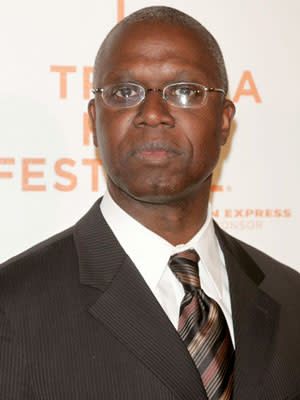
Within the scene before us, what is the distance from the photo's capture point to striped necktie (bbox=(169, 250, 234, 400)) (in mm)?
1302

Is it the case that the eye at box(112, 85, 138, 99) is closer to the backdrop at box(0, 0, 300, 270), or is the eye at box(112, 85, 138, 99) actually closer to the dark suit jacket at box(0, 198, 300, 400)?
the dark suit jacket at box(0, 198, 300, 400)

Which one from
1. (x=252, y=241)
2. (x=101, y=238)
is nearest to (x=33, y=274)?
(x=101, y=238)

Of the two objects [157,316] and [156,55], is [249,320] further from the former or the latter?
[156,55]

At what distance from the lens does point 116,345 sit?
1.26 metres

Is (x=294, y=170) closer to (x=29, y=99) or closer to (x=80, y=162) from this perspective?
(x=80, y=162)

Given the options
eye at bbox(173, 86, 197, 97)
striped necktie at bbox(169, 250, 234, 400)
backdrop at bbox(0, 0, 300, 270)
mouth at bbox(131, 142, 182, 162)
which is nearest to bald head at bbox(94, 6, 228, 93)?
eye at bbox(173, 86, 197, 97)

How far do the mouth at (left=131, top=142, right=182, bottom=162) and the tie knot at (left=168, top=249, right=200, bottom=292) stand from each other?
251 millimetres

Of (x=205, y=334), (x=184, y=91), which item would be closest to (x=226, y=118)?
(x=184, y=91)

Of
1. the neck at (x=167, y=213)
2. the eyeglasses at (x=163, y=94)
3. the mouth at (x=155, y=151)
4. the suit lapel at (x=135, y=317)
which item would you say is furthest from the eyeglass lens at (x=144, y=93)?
the suit lapel at (x=135, y=317)

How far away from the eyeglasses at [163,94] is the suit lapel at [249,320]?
0.41 meters

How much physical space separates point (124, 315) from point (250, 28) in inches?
48.5

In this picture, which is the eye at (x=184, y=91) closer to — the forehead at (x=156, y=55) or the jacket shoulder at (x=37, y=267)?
the forehead at (x=156, y=55)

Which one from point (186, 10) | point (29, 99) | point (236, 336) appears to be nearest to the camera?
point (236, 336)

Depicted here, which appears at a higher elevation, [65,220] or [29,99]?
[29,99]
